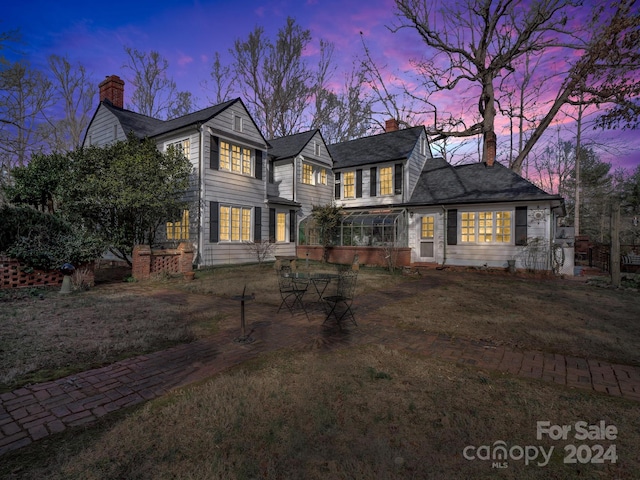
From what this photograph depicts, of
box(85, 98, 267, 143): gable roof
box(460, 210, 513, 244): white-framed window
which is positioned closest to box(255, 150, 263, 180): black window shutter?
box(85, 98, 267, 143): gable roof

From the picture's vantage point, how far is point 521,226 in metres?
13.7

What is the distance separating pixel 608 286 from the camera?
1041 centimetres

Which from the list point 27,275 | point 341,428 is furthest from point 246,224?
point 341,428

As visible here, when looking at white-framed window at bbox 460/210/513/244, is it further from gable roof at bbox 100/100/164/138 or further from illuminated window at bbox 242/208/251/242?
gable roof at bbox 100/100/164/138

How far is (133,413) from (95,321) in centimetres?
369

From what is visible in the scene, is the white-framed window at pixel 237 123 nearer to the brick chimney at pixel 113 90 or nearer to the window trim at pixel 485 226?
the brick chimney at pixel 113 90

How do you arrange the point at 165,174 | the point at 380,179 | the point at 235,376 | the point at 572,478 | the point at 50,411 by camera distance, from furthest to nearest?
the point at 380,179
the point at 165,174
the point at 235,376
the point at 50,411
the point at 572,478

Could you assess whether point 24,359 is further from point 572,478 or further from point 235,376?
point 572,478

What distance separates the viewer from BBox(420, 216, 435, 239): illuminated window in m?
16.4

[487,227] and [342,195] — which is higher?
[342,195]

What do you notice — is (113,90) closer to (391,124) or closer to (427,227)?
(391,124)

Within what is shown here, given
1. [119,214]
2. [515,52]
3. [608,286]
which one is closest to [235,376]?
[119,214]

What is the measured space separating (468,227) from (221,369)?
14.5 meters

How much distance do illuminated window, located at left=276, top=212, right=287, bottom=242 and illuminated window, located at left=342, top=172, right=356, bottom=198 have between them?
4.76 metres
